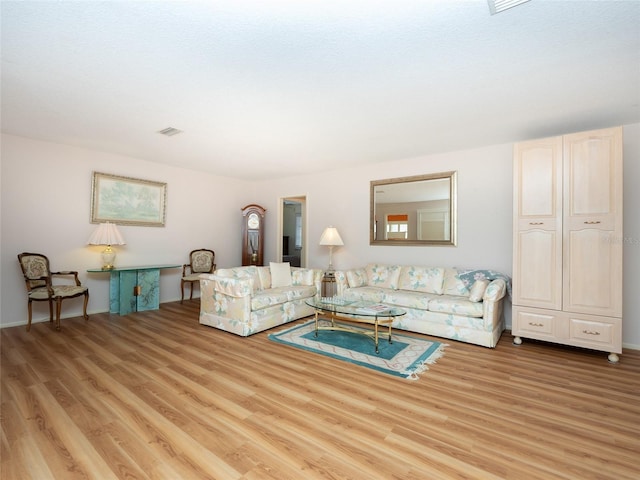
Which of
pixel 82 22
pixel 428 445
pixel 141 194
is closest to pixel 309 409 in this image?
pixel 428 445

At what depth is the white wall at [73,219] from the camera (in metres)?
4.01

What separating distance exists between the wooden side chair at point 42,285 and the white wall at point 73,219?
0.19m

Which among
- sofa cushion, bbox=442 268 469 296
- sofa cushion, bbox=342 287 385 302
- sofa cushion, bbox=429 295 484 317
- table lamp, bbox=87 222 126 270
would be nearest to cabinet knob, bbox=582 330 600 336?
sofa cushion, bbox=429 295 484 317

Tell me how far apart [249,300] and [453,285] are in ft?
8.79

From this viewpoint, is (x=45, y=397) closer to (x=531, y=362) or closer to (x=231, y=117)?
(x=231, y=117)

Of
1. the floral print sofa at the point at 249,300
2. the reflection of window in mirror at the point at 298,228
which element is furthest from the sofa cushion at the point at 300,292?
the reflection of window in mirror at the point at 298,228

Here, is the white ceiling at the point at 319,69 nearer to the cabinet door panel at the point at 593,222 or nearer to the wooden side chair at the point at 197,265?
the cabinet door panel at the point at 593,222

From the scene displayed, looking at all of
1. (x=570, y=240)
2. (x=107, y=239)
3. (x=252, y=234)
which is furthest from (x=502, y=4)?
(x=252, y=234)

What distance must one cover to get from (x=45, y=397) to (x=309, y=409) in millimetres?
1916

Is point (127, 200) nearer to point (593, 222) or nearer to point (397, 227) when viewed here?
point (397, 227)

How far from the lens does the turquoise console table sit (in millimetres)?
4719

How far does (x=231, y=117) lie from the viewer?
3281mm

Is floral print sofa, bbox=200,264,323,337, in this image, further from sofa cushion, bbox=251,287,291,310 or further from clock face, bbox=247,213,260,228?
clock face, bbox=247,213,260,228

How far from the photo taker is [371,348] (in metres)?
3.29
